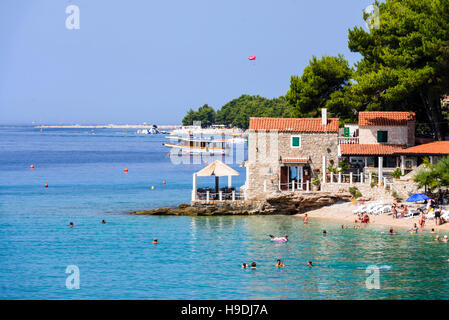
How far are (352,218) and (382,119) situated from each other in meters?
10.9

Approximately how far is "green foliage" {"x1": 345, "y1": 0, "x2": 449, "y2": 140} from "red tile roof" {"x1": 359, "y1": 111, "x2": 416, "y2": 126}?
190cm

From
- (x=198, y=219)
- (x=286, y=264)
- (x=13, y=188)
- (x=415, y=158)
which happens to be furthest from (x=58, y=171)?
(x=286, y=264)

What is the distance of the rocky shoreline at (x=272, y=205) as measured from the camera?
52.8m

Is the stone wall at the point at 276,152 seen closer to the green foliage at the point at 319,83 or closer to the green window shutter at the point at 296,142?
the green window shutter at the point at 296,142

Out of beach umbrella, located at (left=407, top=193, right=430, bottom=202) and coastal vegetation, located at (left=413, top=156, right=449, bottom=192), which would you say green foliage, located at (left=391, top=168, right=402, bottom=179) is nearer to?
coastal vegetation, located at (left=413, top=156, right=449, bottom=192)

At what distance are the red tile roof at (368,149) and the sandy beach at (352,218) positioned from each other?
15.9ft

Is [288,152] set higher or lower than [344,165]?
higher

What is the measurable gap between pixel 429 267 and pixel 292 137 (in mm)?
19688

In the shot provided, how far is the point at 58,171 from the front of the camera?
107m

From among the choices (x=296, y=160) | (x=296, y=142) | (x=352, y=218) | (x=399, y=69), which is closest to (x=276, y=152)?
(x=296, y=160)

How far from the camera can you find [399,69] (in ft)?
194

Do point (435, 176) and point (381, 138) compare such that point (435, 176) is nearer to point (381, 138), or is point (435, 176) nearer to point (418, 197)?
point (418, 197)

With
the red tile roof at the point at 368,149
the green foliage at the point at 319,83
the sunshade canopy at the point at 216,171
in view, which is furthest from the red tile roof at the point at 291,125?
the green foliage at the point at 319,83

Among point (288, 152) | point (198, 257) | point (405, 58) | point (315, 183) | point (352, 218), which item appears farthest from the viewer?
point (405, 58)
